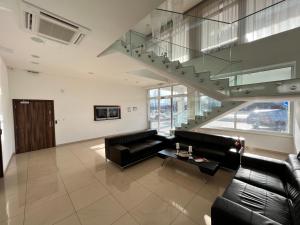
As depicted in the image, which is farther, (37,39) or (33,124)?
(33,124)

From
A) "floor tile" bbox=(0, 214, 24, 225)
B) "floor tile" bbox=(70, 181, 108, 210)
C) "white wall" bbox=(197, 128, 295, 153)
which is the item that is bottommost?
"floor tile" bbox=(0, 214, 24, 225)

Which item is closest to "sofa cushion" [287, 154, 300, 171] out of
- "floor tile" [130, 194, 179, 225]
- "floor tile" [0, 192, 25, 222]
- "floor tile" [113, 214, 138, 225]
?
"floor tile" [130, 194, 179, 225]

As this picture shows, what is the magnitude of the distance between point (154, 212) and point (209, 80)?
3.39 meters

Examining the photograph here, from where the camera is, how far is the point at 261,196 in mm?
1784

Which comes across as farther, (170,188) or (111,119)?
(111,119)

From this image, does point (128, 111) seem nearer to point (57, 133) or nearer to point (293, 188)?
point (57, 133)

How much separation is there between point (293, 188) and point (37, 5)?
434 cm

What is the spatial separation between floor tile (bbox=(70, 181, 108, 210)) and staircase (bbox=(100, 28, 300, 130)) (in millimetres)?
3217

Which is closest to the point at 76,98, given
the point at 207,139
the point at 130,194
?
the point at 130,194

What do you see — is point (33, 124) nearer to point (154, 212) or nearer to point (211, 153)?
point (154, 212)

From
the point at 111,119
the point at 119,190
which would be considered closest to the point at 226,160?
the point at 119,190

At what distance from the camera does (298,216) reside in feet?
3.84

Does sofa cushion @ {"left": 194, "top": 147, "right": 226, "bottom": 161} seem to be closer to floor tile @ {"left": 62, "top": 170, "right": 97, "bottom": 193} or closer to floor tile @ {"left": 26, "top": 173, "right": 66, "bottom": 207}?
floor tile @ {"left": 62, "top": 170, "right": 97, "bottom": 193}

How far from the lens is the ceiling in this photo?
73.8 inches
